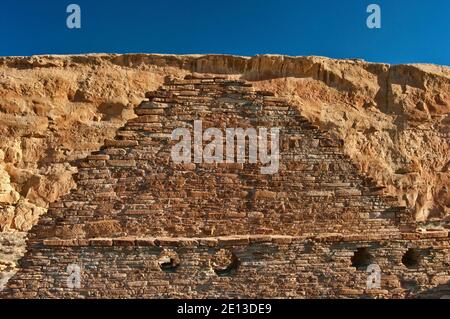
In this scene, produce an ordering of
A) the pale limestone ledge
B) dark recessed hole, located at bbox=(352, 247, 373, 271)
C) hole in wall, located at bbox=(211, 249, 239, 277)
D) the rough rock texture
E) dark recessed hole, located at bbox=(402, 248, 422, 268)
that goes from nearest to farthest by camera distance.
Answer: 1. the pale limestone ledge
2. hole in wall, located at bbox=(211, 249, 239, 277)
3. dark recessed hole, located at bbox=(352, 247, 373, 271)
4. dark recessed hole, located at bbox=(402, 248, 422, 268)
5. the rough rock texture

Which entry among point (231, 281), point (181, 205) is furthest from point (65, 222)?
point (231, 281)

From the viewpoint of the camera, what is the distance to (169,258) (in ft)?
24.0

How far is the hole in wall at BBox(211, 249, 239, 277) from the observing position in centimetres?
710

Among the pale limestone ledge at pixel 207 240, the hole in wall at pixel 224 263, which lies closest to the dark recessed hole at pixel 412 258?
the pale limestone ledge at pixel 207 240

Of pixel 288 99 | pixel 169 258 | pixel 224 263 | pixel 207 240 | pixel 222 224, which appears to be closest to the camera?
pixel 207 240

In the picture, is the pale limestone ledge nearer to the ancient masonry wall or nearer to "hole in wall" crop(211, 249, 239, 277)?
the ancient masonry wall

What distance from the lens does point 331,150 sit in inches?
295

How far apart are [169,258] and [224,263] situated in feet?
2.74

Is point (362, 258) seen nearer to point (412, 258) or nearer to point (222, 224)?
point (412, 258)

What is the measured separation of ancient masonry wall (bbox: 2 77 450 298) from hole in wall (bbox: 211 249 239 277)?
0.06 ft

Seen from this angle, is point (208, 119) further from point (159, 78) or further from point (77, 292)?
point (159, 78)

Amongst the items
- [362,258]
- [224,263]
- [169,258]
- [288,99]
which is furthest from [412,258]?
[288,99]

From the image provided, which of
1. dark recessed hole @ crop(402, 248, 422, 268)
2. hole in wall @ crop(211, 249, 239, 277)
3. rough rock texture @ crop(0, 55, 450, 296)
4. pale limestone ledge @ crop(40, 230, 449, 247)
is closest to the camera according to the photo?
pale limestone ledge @ crop(40, 230, 449, 247)

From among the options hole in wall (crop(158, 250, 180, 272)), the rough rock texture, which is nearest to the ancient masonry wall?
hole in wall (crop(158, 250, 180, 272))
